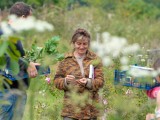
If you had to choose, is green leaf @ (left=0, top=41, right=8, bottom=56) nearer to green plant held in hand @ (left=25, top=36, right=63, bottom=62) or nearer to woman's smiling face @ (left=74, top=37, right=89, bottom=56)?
green plant held in hand @ (left=25, top=36, right=63, bottom=62)

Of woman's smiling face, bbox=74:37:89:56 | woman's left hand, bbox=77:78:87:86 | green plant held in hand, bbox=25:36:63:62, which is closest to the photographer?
green plant held in hand, bbox=25:36:63:62

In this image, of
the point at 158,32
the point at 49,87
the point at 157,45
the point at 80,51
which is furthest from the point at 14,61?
the point at 158,32

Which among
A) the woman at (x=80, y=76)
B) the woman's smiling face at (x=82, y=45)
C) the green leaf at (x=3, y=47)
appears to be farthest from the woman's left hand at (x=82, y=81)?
the green leaf at (x=3, y=47)

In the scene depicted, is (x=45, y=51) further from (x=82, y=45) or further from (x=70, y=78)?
(x=82, y=45)

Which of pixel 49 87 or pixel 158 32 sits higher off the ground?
pixel 158 32

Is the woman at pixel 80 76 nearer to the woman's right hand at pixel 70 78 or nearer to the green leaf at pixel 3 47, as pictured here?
the woman's right hand at pixel 70 78

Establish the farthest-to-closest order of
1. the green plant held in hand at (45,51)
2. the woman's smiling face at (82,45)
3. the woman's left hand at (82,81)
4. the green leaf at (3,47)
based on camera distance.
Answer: the woman's smiling face at (82,45), the woman's left hand at (82,81), the green plant held in hand at (45,51), the green leaf at (3,47)

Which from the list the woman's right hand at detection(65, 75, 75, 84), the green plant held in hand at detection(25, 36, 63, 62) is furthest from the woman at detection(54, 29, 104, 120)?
the green plant held in hand at detection(25, 36, 63, 62)

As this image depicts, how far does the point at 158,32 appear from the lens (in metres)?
19.5

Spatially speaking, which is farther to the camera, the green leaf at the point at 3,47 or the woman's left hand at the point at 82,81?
the woman's left hand at the point at 82,81

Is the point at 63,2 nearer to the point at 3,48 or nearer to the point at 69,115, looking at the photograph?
the point at 69,115

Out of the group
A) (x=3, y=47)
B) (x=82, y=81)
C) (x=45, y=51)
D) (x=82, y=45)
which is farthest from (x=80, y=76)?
(x=3, y=47)

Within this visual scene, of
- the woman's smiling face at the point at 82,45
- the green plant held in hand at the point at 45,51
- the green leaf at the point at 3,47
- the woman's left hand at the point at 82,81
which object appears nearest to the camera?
the green leaf at the point at 3,47

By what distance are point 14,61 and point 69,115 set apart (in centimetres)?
268
